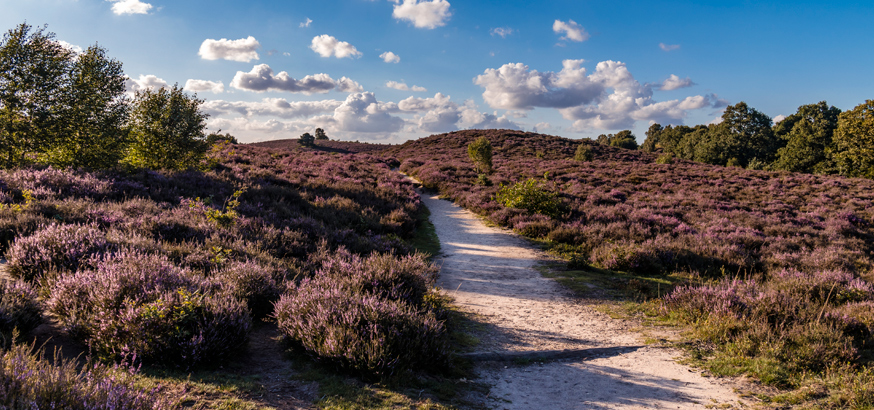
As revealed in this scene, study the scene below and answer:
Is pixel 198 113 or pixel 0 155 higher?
pixel 198 113

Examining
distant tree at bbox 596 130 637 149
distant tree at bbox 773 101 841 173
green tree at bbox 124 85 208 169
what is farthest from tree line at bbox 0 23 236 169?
distant tree at bbox 596 130 637 149

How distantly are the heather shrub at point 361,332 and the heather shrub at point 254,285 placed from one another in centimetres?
62

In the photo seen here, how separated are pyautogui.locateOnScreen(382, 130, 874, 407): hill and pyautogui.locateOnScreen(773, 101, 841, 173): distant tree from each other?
22.0 m

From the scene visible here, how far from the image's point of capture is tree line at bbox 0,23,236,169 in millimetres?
13609

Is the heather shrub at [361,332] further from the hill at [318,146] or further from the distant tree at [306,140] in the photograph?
the distant tree at [306,140]

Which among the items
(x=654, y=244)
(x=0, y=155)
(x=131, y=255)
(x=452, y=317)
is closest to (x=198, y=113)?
(x=0, y=155)

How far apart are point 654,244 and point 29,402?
12.7 m

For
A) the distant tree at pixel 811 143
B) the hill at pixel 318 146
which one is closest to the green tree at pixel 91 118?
the hill at pixel 318 146

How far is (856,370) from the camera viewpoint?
4555 millimetres

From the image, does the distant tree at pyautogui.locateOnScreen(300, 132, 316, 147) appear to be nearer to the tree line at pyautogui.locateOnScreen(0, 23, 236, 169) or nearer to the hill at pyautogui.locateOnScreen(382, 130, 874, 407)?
the hill at pyautogui.locateOnScreen(382, 130, 874, 407)

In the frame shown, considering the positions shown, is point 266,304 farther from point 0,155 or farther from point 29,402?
point 0,155

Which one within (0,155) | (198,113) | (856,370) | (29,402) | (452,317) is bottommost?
(452,317)

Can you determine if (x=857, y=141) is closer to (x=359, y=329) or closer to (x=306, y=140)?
(x=359, y=329)

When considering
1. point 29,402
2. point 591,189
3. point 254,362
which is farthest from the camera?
point 591,189
